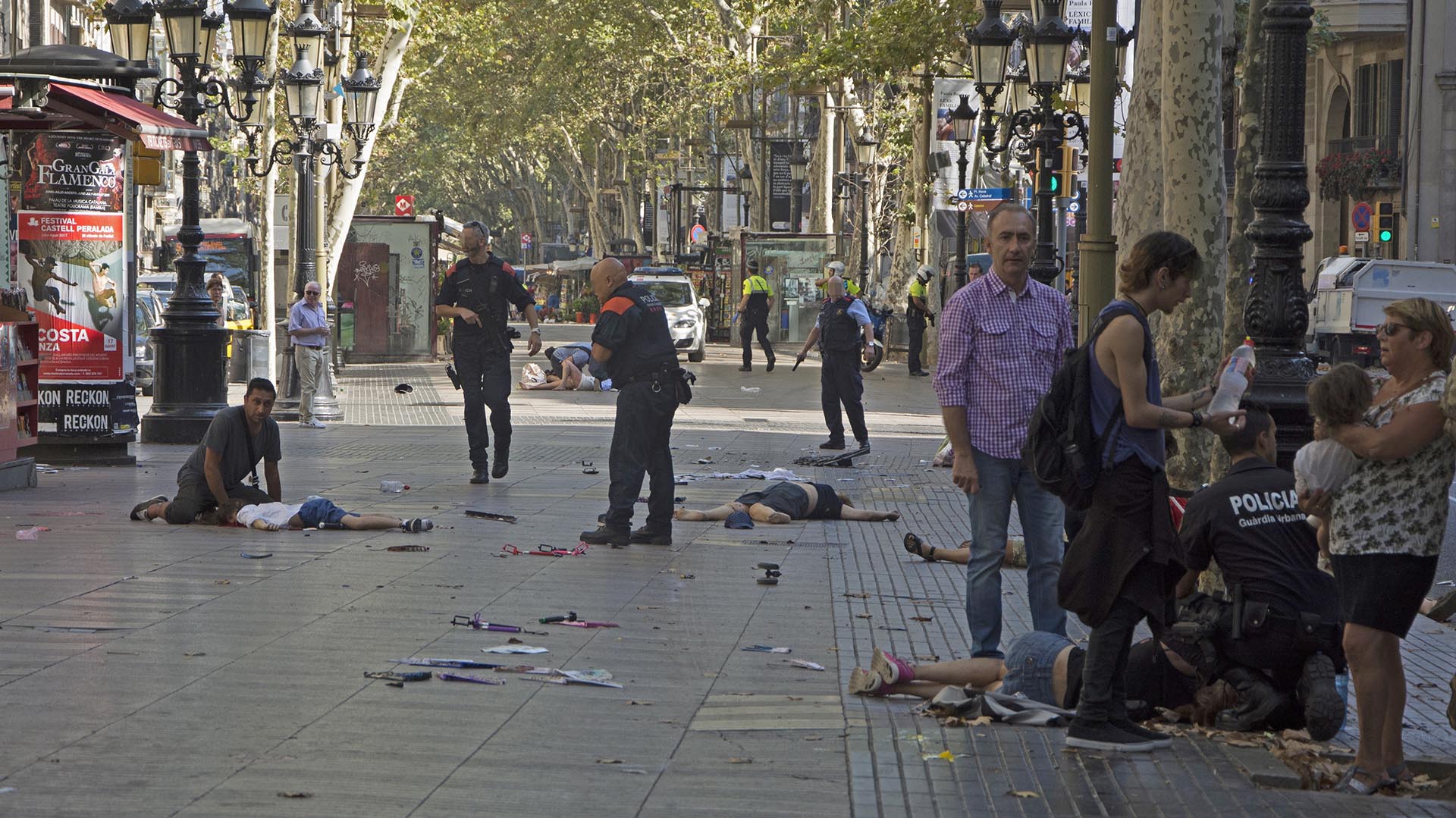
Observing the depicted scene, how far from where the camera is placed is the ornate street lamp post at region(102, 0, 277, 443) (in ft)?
56.4

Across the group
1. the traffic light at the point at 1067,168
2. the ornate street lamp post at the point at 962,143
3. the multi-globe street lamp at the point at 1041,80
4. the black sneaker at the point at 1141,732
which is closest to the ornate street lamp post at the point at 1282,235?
the black sneaker at the point at 1141,732

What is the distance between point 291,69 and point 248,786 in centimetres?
1853

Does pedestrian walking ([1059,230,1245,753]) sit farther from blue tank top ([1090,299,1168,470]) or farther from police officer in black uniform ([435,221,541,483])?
police officer in black uniform ([435,221,541,483])

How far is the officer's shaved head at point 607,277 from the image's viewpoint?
→ 1108 cm

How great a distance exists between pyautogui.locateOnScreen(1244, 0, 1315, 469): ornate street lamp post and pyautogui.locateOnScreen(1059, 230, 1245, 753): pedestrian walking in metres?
1.42

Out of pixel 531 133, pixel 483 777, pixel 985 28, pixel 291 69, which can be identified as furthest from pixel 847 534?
pixel 531 133

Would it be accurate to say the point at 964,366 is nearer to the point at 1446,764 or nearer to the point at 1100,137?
the point at 1446,764

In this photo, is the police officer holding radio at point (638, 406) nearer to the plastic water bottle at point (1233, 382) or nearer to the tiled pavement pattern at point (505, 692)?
the tiled pavement pattern at point (505, 692)

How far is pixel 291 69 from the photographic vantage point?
2247 cm

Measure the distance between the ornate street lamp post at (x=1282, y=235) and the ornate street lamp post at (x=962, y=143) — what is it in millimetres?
17789

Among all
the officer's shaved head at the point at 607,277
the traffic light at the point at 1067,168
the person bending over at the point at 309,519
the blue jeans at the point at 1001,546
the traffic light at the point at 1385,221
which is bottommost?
the person bending over at the point at 309,519

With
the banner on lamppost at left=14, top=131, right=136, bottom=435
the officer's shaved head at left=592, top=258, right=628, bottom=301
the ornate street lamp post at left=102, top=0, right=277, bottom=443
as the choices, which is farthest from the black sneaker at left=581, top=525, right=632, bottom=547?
the ornate street lamp post at left=102, top=0, right=277, bottom=443

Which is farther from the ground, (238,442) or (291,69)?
(291,69)

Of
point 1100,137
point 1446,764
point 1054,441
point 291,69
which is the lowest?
point 1446,764
